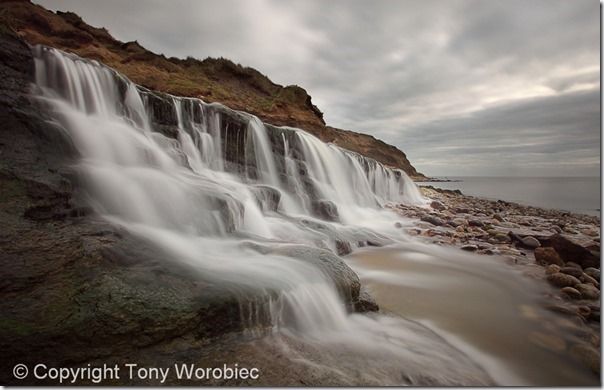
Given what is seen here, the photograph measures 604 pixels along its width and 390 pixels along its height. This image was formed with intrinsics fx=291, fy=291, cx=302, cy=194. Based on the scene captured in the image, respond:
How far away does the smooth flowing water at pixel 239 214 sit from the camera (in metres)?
2.74

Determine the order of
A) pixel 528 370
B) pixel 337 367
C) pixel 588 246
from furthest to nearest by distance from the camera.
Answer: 1. pixel 588 246
2. pixel 528 370
3. pixel 337 367

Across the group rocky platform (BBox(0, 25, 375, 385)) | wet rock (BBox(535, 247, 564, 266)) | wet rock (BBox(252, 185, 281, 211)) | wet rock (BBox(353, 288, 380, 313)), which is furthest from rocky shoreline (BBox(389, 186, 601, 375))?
wet rock (BBox(252, 185, 281, 211))

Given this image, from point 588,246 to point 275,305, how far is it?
648 cm

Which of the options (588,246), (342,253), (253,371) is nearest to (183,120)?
(342,253)

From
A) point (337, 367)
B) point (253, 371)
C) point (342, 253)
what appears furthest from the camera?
point (342, 253)

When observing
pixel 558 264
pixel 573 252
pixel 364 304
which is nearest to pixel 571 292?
pixel 558 264

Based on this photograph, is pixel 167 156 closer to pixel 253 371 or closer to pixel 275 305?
pixel 275 305

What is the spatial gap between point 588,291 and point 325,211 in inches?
236

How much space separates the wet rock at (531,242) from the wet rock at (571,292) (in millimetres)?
3120

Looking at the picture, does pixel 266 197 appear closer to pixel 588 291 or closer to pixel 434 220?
pixel 588 291

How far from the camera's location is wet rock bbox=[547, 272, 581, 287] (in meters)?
4.63

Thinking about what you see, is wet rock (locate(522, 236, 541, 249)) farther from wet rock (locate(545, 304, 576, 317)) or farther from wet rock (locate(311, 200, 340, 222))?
wet rock (locate(311, 200, 340, 222))

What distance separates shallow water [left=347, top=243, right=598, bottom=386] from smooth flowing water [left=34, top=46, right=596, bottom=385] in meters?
0.25

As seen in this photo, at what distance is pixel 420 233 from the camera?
8836 mm
